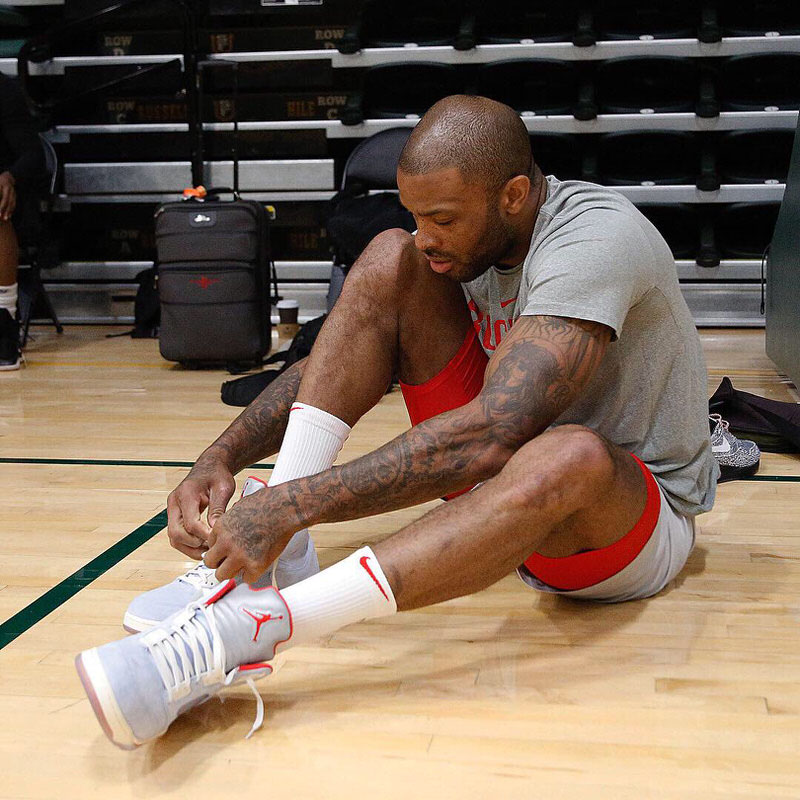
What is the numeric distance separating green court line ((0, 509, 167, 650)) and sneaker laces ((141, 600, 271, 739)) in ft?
1.48

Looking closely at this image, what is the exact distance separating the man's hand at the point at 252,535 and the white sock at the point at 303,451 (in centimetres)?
20

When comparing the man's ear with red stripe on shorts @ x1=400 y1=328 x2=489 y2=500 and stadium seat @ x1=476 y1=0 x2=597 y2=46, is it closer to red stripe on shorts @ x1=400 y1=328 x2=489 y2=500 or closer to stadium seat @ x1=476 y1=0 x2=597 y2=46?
red stripe on shorts @ x1=400 y1=328 x2=489 y2=500

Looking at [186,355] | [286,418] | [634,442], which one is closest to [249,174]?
[186,355]

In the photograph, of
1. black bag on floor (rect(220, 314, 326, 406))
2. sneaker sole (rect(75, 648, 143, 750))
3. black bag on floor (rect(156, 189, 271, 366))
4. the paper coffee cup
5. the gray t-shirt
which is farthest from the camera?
the paper coffee cup

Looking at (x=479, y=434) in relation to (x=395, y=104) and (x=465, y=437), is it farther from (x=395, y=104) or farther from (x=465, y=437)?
(x=395, y=104)

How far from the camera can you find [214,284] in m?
3.84

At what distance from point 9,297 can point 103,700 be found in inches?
126

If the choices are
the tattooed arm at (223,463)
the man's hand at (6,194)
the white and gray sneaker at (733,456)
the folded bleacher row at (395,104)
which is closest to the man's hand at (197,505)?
the tattooed arm at (223,463)

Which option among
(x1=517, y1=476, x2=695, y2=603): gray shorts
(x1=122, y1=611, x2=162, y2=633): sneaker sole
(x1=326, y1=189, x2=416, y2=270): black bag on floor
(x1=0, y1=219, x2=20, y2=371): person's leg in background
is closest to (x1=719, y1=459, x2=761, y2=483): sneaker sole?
(x1=517, y1=476, x2=695, y2=603): gray shorts

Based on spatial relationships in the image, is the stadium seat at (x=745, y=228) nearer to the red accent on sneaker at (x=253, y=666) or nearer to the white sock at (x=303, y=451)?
the white sock at (x=303, y=451)

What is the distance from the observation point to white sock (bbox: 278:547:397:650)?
4.20 ft

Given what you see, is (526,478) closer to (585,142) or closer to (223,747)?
(223,747)

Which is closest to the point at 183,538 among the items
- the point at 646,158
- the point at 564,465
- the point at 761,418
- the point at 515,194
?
the point at 564,465

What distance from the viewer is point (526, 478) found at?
1.30m
